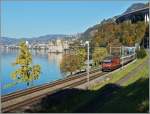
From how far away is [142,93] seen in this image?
22.0 m

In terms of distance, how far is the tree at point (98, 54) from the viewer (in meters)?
84.4

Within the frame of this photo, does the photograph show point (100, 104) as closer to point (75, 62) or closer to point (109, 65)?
point (109, 65)

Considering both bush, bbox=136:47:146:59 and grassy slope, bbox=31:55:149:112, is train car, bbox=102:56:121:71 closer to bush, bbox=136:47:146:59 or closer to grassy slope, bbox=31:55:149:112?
bush, bbox=136:47:146:59

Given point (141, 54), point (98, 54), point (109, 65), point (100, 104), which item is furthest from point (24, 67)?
point (100, 104)

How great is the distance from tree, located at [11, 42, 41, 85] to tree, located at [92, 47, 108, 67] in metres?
18.9

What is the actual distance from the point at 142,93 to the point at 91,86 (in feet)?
45.5

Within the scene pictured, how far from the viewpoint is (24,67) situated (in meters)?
70.0

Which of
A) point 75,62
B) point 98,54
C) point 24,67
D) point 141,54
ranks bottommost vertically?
point 75,62

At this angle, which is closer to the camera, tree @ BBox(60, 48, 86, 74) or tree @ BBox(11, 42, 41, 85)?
tree @ BBox(11, 42, 41, 85)

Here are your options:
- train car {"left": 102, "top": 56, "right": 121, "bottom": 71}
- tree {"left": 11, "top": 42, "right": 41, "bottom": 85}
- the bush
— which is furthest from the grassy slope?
tree {"left": 11, "top": 42, "right": 41, "bottom": 85}

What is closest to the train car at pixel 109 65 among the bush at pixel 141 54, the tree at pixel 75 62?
the bush at pixel 141 54

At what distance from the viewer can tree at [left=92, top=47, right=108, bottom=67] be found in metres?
84.4

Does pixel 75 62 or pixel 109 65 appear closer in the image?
pixel 109 65

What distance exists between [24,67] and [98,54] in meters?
22.4
